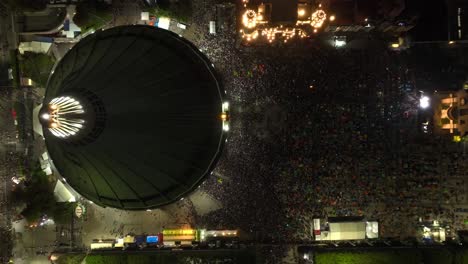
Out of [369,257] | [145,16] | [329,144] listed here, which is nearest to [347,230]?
[369,257]

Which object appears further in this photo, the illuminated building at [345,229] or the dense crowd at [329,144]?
the dense crowd at [329,144]

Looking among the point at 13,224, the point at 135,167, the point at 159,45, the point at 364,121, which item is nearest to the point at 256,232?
the point at 364,121

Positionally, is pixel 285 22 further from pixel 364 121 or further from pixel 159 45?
pixel 159 45

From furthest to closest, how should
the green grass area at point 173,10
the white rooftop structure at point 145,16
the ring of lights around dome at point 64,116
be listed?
the white rooftop structure at point 145,16
the green grass area at point 173,10
the ring of lights around dome at point 64,116

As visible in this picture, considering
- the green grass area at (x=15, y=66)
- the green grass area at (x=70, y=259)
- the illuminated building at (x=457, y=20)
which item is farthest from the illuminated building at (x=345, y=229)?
the green grass area at (x=15, y=66)

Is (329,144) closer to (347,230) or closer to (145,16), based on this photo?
(347,230)

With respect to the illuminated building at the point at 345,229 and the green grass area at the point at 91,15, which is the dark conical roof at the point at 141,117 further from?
the illuminated building at the point at 345,229
